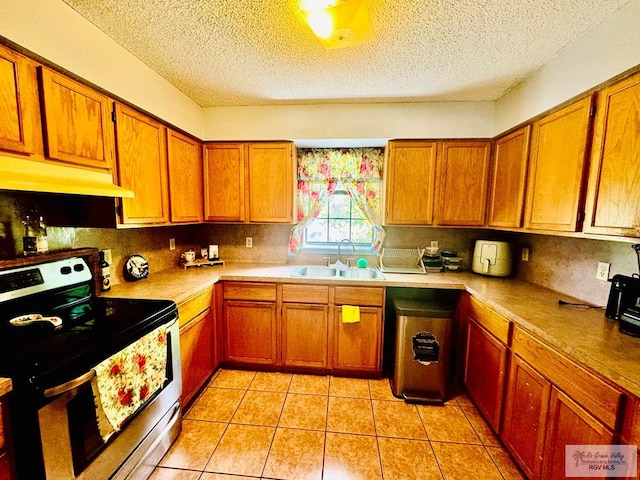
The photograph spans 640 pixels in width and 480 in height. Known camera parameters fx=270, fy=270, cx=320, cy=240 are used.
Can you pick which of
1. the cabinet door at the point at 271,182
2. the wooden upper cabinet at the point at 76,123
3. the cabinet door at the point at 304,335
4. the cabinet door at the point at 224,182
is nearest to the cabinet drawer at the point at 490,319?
the cabinet door at the point at 304,335

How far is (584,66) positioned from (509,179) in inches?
31.7

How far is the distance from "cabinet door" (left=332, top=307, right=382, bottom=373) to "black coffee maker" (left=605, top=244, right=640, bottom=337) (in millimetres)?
1387

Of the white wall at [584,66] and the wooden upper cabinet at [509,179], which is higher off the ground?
the white wall at [584,66]

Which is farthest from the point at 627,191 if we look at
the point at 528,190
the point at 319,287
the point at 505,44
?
the point at 319,287

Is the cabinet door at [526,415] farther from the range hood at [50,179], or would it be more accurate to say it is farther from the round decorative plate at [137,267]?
the round decorative plate at [137,267]

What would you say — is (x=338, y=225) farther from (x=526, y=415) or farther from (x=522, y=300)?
(x=526, y=415)

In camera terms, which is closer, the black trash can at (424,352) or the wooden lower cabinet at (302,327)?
the black trash can at (424,352)

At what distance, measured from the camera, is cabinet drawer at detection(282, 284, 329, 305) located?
231 cm

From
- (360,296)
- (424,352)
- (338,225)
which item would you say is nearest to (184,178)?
(338,225)

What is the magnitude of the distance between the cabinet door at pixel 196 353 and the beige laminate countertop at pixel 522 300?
27cm

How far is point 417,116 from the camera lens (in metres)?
2.46

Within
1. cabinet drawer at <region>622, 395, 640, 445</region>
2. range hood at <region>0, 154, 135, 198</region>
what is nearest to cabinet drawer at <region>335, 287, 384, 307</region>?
cabinet drawer at <region>622, 395, 640, 445</region>

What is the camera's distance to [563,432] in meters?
Result: 1.20

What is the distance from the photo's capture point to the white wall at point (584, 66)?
49.7 inches
